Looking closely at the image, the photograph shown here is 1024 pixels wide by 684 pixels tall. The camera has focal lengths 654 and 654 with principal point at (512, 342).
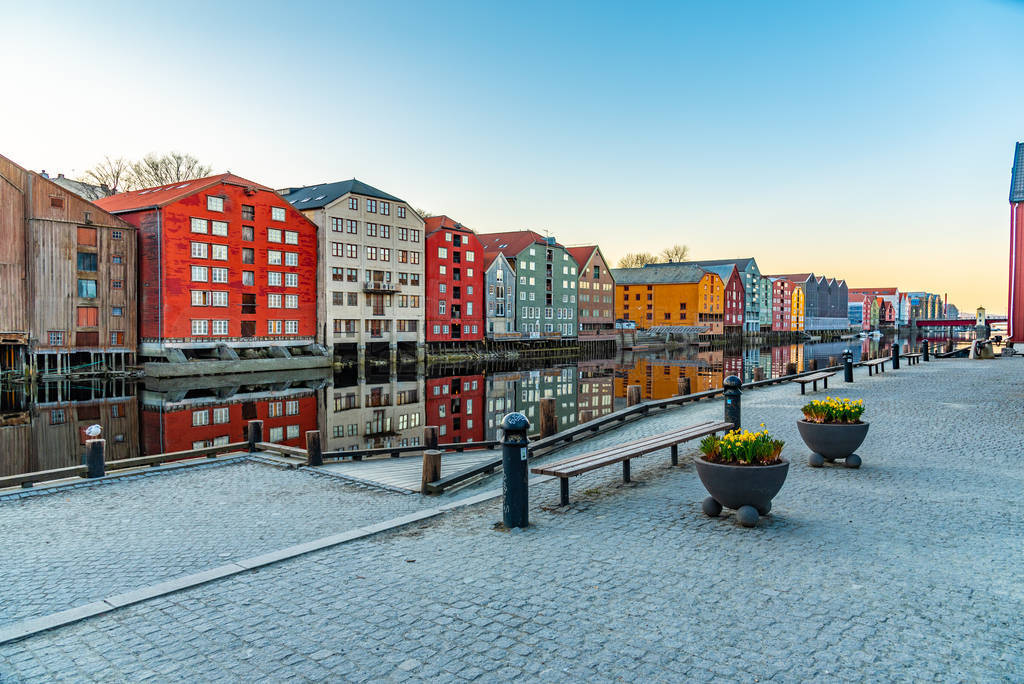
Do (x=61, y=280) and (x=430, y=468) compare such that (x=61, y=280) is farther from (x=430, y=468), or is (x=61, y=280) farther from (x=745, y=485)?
(x=745, y=485)

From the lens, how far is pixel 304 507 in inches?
392

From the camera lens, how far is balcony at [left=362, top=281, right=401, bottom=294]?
217ft

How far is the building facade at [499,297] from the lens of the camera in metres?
80.8

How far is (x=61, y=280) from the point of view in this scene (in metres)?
49.9

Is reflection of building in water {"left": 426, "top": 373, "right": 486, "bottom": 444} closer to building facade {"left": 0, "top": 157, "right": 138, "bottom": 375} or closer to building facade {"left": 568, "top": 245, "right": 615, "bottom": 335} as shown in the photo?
building facade {"left": 0, "top": 157, "right": 138, "bottom": 375}

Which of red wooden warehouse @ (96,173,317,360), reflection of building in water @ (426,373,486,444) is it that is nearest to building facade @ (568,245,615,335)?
red wooden warehouse @ (96,173,317,360)

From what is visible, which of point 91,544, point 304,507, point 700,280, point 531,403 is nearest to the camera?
point 91,544

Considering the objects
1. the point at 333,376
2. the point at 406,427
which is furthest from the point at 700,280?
the point at 406,427

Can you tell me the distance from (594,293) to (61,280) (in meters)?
70.9

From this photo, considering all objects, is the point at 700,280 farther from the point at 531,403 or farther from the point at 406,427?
the point at 406,427

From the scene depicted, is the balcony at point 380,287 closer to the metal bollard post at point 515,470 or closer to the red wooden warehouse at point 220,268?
the red wooden warehouse at point 220,268

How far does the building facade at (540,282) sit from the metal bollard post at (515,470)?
251 feet

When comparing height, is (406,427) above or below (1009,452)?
below

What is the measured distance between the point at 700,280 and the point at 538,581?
394 ft
